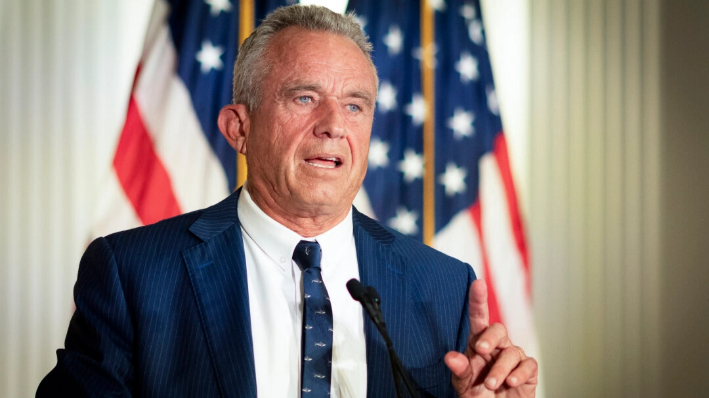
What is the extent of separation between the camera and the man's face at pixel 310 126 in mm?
1626

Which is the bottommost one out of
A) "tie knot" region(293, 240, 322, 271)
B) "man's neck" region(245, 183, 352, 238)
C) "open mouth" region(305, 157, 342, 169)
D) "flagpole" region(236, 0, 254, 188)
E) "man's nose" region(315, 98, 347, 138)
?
"tie knot" region(293, 240, 322, 271)

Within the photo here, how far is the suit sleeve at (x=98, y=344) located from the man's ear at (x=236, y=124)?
48cm

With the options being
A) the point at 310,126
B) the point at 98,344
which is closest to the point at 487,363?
the point at 310,126

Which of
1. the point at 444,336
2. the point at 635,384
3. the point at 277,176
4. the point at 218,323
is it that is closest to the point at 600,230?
the point at 635,384

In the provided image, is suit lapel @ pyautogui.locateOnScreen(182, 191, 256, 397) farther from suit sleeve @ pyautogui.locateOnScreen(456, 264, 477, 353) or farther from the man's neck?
suit sleeve @ pyautogui.locateOnScreen(456, 264, 477, 353)

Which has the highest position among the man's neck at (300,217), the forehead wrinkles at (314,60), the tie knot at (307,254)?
the forehead wrinkles at (314,60)

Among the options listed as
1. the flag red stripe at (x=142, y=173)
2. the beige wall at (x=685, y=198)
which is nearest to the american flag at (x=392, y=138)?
the flag red stripe at (x=142, y=173)

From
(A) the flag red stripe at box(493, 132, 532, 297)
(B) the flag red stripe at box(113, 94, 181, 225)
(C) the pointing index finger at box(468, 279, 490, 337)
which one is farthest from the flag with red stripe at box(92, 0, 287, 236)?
(C) the pointing index finger at box(468, 279, 490, 337)

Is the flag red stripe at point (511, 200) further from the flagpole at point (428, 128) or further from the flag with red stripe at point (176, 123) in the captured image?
the flag with red stripe at point (176, 123)

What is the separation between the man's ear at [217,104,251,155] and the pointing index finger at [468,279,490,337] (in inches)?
32.0

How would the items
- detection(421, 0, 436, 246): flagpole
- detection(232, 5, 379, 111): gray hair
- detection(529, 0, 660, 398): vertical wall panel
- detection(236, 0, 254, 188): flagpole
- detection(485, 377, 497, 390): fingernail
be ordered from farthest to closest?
1. detection(529, 0, 660, 398): vertical wall panel
2. detection(421, 0, 436, 246): flagpole
3. detection(236, 0, 254, 188): flagpole
4. detection(232, 5, 379, 111): gray hair
5. detection(485, 377, 497, 390): fingernail

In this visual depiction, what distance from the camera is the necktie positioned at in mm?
1476

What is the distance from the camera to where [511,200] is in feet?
10.6

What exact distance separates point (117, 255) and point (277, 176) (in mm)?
445
